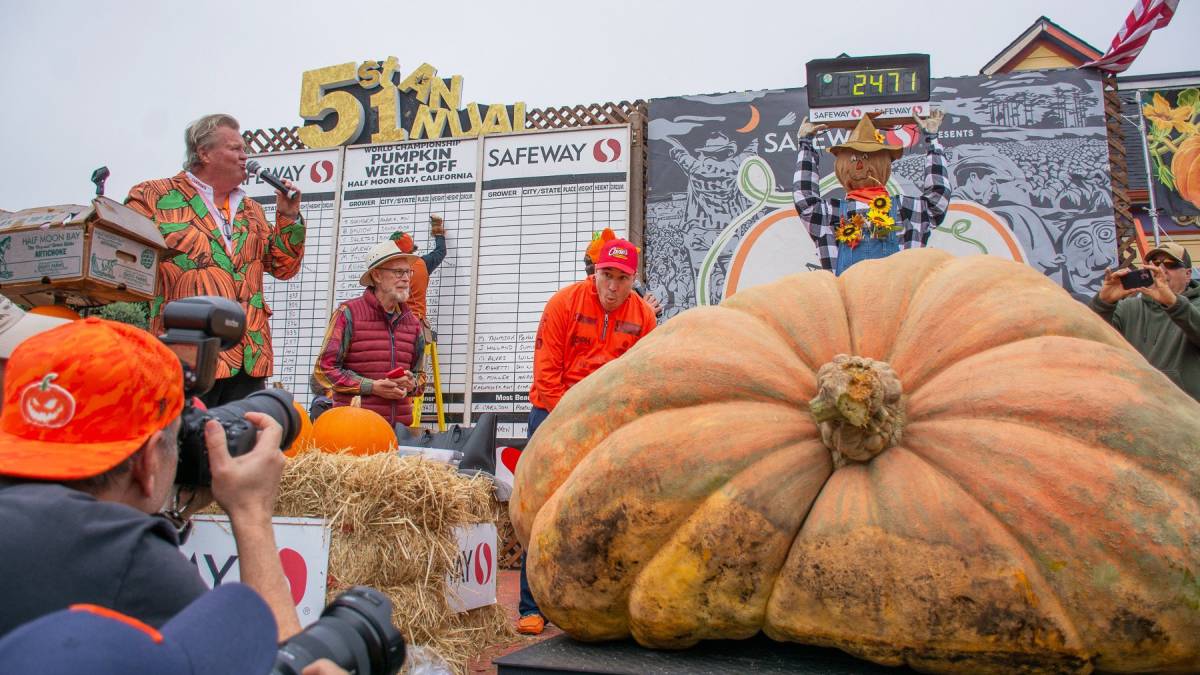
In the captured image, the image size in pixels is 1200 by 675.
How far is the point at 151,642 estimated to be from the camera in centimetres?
87

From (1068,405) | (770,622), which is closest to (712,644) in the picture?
(770,622)

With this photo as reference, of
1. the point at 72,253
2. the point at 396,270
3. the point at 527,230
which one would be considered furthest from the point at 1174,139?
the point at 72,253

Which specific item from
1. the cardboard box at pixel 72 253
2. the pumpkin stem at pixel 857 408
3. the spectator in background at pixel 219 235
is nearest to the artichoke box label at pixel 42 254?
the cardboard box at pixel 72 253

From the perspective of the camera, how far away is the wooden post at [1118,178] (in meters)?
6.00

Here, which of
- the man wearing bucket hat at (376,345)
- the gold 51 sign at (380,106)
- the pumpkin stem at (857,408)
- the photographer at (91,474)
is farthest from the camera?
the gold 51 sign at (380,106)

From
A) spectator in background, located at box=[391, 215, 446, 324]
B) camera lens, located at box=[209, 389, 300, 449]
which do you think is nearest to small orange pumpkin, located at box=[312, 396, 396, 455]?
camera lens, located at box=[209, 389, 300, 449]

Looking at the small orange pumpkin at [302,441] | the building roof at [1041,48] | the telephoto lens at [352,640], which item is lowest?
the telephoto lens at [352,640]

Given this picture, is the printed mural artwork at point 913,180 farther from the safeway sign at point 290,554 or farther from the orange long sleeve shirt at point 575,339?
the safeway sign at point 290,554

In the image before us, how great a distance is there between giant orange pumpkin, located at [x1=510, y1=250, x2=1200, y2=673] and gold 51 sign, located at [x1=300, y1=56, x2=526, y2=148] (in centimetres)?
581

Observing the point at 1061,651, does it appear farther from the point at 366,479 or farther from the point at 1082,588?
the point at 366,479

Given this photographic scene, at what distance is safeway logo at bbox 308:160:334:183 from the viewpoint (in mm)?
7613

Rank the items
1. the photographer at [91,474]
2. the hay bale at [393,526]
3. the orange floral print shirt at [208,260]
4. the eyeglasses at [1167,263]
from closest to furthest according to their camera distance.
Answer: the photographer at [91,474] < the hay bale at [393,526] < the orange floral print shirt at [208,260] < the eyeglasses at [1167,263]

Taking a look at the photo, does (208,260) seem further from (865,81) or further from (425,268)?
(865,81)

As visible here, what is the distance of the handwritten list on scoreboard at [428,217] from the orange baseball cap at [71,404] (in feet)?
19.4
